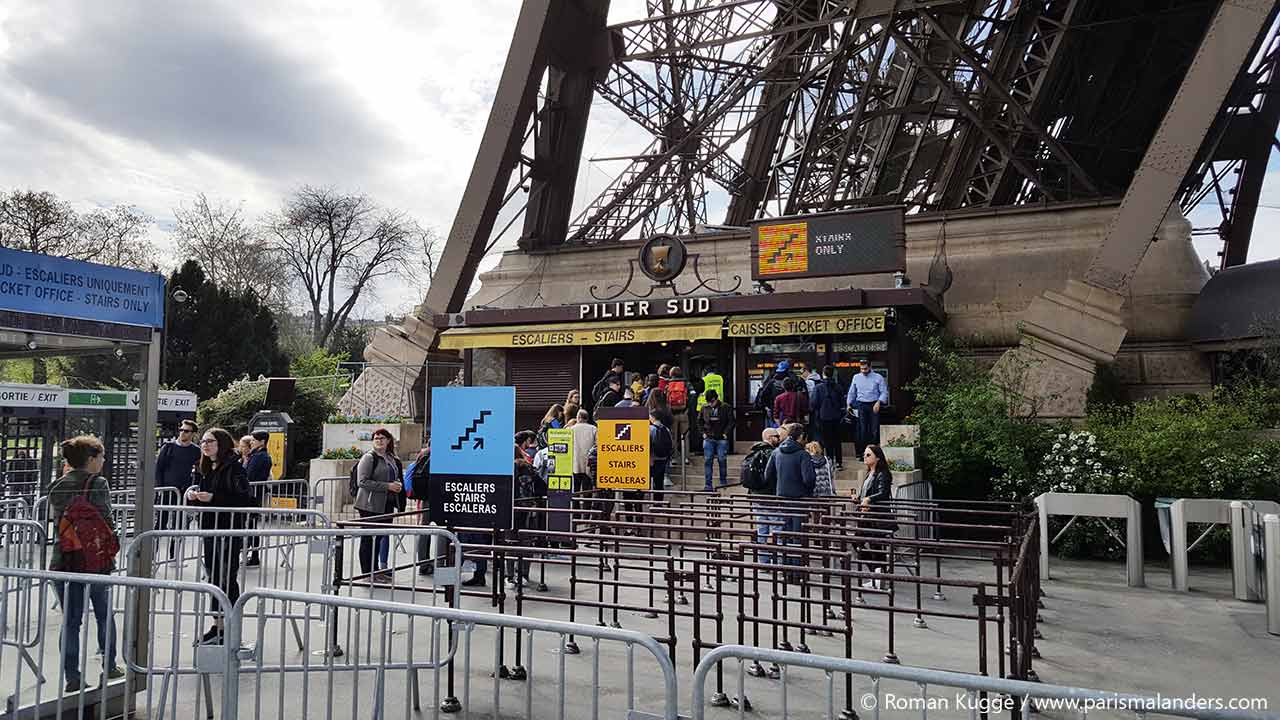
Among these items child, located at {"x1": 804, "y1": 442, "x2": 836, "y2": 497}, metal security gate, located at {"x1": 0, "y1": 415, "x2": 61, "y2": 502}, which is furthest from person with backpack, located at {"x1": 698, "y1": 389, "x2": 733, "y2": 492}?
metal security gate, located at {"x1": 0, "y1": 415, "x2": 61, "y2": 502}

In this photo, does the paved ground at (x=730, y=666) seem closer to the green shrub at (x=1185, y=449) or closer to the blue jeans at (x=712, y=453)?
the green shrub at (x=1185, y=449)

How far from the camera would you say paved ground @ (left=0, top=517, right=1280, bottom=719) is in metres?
5.53

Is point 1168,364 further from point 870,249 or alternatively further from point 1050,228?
point 870,249

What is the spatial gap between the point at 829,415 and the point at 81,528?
1174 cm

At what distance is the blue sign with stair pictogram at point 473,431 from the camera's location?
6.60 meters

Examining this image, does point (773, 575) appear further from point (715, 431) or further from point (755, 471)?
point (715, 431)

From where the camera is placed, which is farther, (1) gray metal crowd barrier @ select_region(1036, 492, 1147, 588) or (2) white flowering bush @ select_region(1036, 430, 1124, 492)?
(2) white flowering bush @ select_region(1036, 430, 1124, 492)

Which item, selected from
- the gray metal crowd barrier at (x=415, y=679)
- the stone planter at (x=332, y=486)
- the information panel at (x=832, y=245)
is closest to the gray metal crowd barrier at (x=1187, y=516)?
the gray metal crowd barrier at (x=415, y=679)

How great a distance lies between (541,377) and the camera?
843 inches

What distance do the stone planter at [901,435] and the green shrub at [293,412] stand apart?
13.7 metres

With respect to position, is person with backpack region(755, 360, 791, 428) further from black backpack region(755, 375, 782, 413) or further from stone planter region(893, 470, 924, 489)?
stone planter region(893, 470, 924, 489)

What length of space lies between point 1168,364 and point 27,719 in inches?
871

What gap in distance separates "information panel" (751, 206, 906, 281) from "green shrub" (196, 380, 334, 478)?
480 inches

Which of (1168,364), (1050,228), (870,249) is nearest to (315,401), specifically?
(870,249)
